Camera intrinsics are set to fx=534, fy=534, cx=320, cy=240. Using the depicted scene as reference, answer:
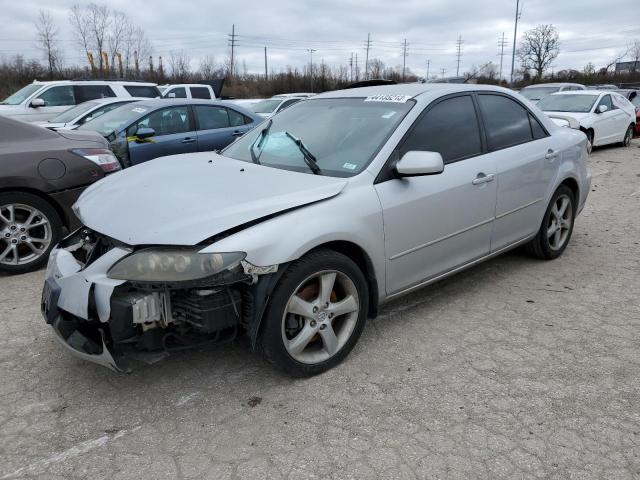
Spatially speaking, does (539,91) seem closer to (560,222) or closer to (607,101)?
(607,101)

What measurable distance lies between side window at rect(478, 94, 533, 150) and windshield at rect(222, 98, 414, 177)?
34.5 inches

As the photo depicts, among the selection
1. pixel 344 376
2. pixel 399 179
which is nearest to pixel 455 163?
pixel 399 179

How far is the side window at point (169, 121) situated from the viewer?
25.5 feet

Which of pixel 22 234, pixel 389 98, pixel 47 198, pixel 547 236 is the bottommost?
pixel 547 236

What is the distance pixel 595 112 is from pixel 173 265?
13133 mm

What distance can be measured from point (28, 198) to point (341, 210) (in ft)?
10.6

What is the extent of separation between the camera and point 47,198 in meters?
4.92

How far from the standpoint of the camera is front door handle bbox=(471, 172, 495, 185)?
392 cm

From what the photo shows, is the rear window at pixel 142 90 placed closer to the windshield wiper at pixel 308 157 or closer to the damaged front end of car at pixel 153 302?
the windshield wiper at pixel 308 157

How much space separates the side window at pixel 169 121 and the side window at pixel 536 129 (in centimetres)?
514

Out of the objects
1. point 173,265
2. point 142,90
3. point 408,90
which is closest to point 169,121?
point 408,90

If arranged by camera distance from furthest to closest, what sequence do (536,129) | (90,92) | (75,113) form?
1. (90,92)
2. (75,113)
3. (536,129)

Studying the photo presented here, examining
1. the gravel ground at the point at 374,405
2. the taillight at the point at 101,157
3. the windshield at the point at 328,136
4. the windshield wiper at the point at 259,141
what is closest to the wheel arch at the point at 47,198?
the taillight at the point at 101,157

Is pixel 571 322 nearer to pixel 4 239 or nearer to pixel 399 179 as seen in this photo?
pixel 399 179
